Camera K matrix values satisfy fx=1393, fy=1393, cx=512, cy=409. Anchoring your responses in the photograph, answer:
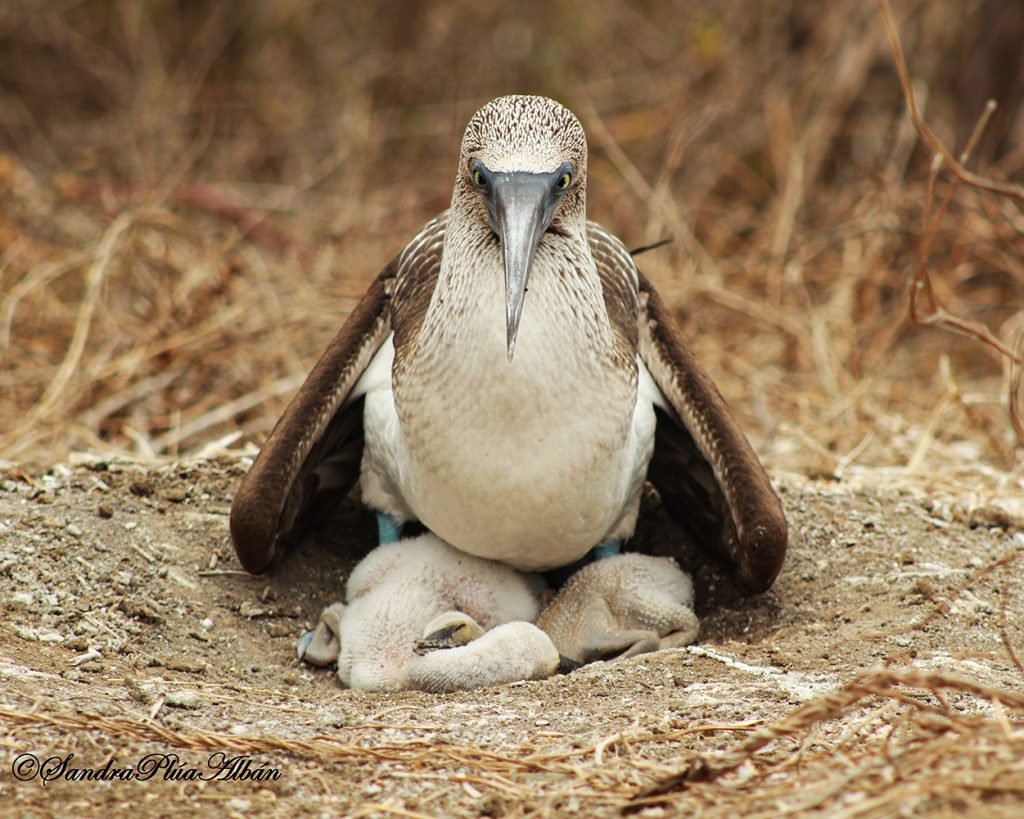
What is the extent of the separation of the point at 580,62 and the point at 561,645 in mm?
7212

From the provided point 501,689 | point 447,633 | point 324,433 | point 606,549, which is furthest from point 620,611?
point 324,433

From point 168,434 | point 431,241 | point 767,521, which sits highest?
point 431,241

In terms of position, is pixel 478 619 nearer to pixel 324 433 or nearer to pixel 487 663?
pixel 487 663

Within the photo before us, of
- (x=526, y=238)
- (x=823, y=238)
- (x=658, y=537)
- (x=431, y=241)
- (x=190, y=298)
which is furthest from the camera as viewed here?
(x=823, y=238)

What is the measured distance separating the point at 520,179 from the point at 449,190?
575cm

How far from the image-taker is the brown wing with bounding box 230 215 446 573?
4.59m

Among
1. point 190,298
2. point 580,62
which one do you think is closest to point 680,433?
point 190,298

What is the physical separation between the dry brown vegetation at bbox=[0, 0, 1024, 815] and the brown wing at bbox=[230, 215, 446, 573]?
2.66 feet

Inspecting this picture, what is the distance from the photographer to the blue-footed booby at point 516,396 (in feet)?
13.6

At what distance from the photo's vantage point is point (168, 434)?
21.4ft

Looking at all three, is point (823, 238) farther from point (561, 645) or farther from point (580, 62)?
point (561, 645)

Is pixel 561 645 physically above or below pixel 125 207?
below

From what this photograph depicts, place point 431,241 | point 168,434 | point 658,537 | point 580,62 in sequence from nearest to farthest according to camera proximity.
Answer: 1. point 431,241
2. point 658,537
3. point 168,434
4. point 580,62

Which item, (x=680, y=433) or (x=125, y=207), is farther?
(x=125, y=207)
